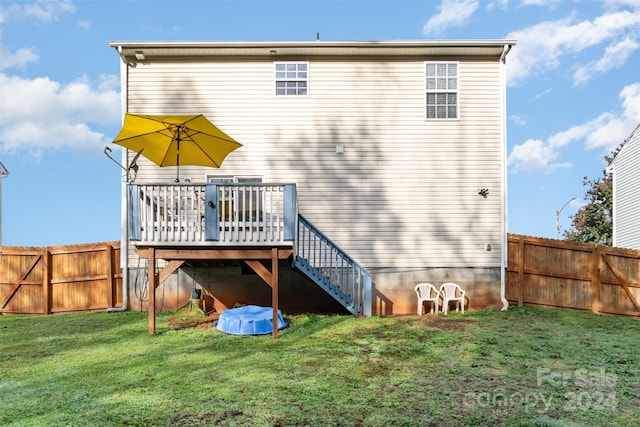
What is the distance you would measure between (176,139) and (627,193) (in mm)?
17603

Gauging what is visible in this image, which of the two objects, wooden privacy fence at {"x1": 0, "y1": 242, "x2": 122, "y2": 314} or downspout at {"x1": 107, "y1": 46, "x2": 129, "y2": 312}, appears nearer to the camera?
downspout at {"x1": 107, "y1": 46, "x2": 129, "y2": 312}

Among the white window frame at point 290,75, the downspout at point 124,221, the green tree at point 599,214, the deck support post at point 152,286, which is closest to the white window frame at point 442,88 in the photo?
the white window frame at point 290,75

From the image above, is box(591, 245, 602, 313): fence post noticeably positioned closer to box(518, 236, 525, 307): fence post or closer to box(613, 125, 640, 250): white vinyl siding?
box(518, 236, 525, 307): fence post

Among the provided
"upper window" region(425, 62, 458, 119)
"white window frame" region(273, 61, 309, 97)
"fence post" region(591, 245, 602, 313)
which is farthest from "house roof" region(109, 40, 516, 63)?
"fence post" region(591, 245, 602, 313)

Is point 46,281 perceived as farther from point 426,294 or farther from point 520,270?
point 520,270

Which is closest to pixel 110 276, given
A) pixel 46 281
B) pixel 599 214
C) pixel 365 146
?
pixel 46 281

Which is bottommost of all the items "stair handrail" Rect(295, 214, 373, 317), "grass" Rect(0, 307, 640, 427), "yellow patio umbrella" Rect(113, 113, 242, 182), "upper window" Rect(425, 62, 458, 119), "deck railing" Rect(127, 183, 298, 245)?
"grass" Rect(0, 307, 640, 427)

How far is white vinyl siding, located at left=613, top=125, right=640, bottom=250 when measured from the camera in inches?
751

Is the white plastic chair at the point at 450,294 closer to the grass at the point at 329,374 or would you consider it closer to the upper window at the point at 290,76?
the grass at the point at 329,374

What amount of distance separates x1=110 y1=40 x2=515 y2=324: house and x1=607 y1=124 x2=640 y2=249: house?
9655 mm

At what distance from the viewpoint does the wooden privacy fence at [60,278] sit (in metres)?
13.0

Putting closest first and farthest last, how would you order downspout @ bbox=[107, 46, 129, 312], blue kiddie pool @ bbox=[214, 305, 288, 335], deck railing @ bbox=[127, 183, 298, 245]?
deck railing @ bbox=[127, 183, 298, 245] → blue kiddie pool @ bbox=[214, 305, 288, 335] → downspout @ bbox=[107, 46, 129, 312]

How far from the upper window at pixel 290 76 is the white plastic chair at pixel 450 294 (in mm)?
5834

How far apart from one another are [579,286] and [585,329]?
2.47m
